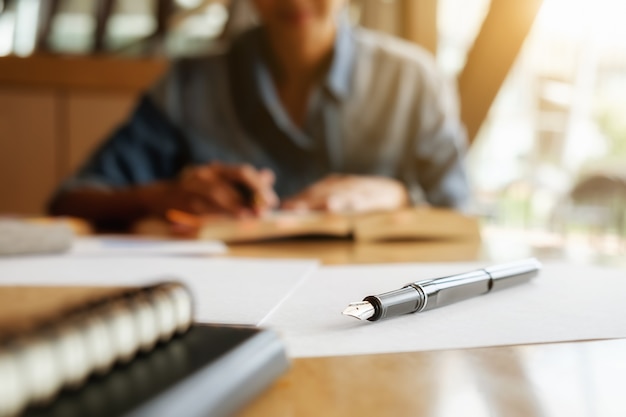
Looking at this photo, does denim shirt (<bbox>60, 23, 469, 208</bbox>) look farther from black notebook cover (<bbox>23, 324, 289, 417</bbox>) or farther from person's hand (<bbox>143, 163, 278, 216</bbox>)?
black notebook cover (<bbox>23, 324, 289, 417</bbox>)

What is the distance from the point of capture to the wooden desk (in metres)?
0.16

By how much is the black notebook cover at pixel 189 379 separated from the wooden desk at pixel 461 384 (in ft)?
0.03

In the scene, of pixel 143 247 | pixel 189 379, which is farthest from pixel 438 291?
pixel 143 247

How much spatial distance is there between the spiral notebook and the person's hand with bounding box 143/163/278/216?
547 mm

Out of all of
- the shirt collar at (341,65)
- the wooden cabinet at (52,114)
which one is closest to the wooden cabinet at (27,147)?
the wooden cabinet at (52,114)

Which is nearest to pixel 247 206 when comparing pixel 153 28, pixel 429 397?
pixel 429 397

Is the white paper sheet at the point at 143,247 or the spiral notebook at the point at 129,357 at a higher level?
the spiral notebook at the point at 129,357

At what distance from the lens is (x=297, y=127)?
45.5 inches

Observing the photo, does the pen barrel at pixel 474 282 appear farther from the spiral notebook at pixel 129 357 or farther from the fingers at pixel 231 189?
the fingers at pixel 231 189

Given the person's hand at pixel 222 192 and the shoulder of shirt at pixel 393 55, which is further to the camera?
the shoulder of shirt at pixel 393 55

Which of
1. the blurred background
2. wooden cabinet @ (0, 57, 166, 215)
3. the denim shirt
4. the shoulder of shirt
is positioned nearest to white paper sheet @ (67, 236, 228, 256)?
the denim shirt

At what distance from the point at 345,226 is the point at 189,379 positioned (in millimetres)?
551

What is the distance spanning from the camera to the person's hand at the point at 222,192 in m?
0.72

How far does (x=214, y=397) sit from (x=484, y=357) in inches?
4.2
